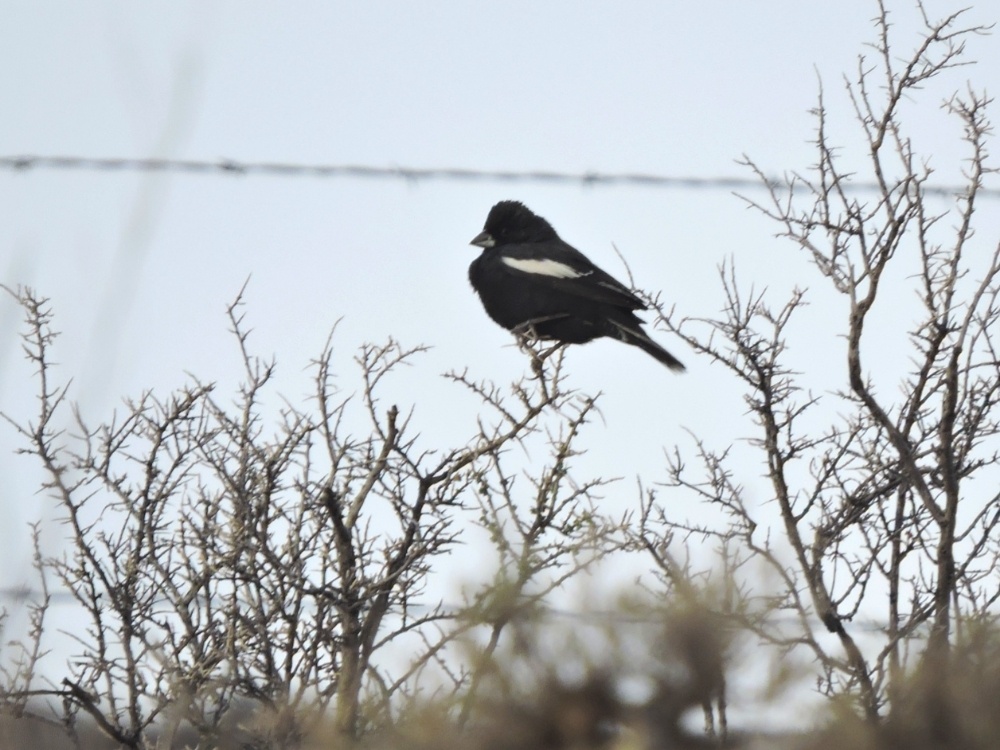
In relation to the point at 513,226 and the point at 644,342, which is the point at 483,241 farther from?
the point at 644,342

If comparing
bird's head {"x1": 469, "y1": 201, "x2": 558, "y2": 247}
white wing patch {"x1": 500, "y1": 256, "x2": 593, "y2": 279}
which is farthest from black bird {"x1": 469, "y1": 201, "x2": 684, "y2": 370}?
bird's head {"x1": 469, "y1": 201, "x2": 558, "y2": 247}

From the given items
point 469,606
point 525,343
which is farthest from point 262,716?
point 525,343

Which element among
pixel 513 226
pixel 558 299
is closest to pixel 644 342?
pixel 558 299

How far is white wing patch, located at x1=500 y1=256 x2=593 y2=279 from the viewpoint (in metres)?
8.88

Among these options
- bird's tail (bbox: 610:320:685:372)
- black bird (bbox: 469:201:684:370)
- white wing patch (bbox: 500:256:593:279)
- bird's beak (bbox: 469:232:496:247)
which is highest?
bird's beak (bbox: 469:232:496:247)

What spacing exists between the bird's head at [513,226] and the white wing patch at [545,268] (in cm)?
59

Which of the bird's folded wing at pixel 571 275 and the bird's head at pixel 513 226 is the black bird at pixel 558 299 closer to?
the bird's folded wing at pixel 571 275

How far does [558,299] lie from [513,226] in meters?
1.18

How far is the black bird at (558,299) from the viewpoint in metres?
8.70

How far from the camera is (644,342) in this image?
28.7 ft

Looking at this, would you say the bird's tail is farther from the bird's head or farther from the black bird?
the bird's head

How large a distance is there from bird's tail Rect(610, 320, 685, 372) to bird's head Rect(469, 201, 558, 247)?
124 centimetres

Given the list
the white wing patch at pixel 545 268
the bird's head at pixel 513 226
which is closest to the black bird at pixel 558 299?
the white wing patch at pixel 545 268

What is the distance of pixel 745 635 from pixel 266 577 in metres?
2.57
